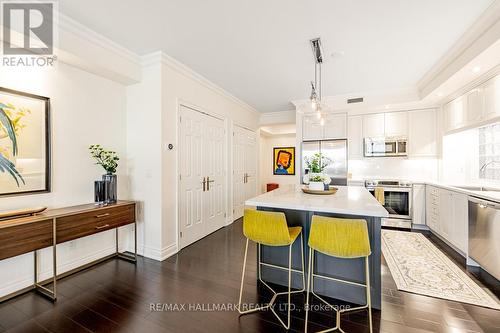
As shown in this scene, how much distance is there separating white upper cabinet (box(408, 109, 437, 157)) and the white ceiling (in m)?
1.22

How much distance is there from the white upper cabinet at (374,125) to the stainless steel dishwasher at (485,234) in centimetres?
223

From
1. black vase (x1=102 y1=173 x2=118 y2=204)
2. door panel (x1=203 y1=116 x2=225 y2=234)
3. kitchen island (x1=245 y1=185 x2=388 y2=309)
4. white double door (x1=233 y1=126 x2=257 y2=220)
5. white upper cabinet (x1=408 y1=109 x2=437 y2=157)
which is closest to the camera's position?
kitchen island (x1=245 y1=185 x2=388 y2=309)

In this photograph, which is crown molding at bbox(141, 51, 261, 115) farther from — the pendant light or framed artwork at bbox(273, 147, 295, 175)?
framed artwork at bbox(273, 147, 295, 175)

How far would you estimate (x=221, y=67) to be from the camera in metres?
3.24

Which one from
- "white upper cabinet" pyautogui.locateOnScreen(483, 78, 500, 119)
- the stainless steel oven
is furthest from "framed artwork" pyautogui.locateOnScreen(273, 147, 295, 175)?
"white upper cabinet" pyautogui.locateOnScreen(483, 78, 500, 119)

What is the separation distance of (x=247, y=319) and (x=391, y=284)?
5.31ft

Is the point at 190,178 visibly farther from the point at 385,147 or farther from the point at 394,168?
the point at 394,168

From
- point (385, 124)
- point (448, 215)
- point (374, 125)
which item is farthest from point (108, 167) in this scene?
point (385, 124)

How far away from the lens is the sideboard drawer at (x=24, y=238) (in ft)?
5.80

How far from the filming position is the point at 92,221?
2383 mm

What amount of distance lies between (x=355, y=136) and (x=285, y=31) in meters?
3.31

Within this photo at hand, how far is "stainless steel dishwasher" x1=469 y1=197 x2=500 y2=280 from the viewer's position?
230 cm

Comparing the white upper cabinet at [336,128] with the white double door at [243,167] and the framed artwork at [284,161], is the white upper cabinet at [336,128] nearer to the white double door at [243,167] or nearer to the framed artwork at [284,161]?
the white double door at [243,167]

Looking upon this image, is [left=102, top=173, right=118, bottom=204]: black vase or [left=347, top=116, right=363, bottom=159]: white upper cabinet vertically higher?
[left=347, top=116, right=363, bottom=159]: white upper cabinet
